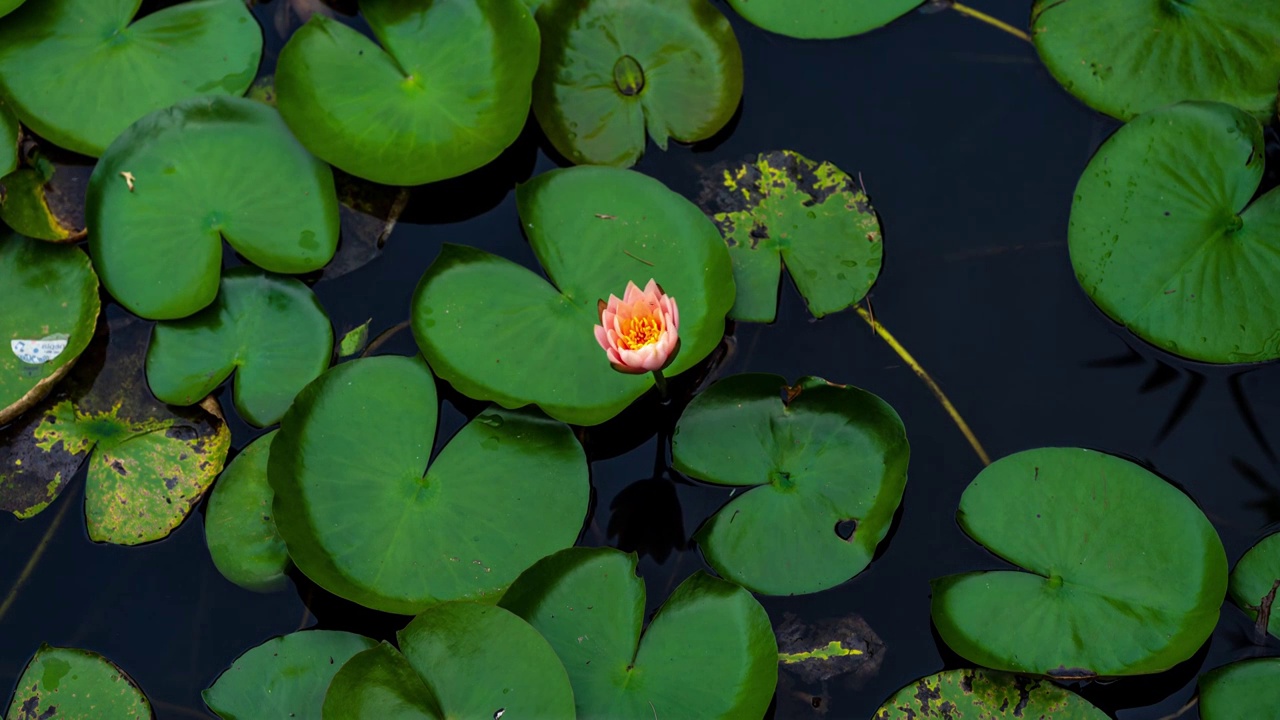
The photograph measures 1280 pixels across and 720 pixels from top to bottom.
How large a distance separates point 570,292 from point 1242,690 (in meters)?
2.13

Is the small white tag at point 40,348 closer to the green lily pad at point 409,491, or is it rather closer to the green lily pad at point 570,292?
the green lily pad at point 409,491

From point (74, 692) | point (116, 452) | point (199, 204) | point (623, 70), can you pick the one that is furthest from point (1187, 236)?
point (74, 692)

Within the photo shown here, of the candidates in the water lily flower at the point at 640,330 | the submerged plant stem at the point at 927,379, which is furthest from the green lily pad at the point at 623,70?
the submerged plant stem at the point at 927,379

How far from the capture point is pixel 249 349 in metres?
2.61

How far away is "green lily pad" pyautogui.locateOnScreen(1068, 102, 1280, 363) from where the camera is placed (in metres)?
2.47

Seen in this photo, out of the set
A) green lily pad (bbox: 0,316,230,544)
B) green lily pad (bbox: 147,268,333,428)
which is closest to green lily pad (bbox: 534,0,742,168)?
green lily pad (bbox: 147,268,333,428)

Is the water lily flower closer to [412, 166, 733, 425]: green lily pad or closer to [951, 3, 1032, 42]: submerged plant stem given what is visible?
[412, 166, 733, 425]: green lily pad

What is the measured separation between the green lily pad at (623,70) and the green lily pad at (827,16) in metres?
0.21

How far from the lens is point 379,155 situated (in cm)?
270

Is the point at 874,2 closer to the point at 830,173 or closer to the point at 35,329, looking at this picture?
the point at 830,173

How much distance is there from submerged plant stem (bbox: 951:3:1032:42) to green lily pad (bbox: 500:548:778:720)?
2179 mm

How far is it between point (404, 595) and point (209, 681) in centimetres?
70

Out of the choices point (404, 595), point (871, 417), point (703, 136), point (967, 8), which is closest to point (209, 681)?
point (404, 595)

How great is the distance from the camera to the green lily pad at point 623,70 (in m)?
2.80
